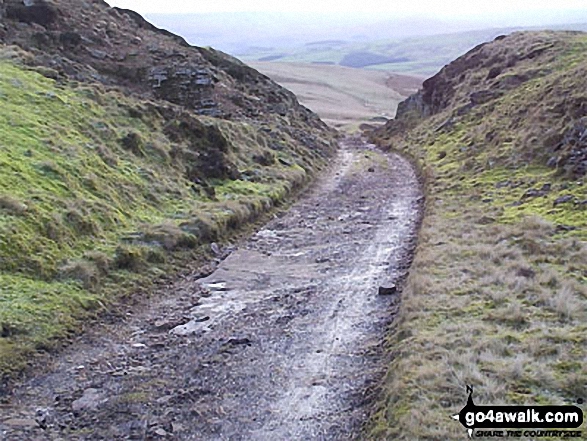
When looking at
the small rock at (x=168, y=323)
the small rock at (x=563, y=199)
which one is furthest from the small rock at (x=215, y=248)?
the small rock at (x=563, y=199)

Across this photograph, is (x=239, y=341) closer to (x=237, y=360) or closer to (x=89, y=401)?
(x=237, y=360)

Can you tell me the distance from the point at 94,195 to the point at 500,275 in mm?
13513

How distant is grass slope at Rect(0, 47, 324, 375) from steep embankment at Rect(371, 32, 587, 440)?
7.66 metres

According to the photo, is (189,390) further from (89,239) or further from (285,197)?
(285,197)

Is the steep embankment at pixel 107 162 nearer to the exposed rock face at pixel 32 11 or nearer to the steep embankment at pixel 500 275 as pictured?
the exposed rock face at pixel 32 11

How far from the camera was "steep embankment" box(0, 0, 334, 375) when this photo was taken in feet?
53.6

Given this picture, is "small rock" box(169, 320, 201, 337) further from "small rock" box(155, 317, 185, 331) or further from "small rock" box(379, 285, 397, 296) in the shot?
"small rock" box(379, 285, 397, 296)

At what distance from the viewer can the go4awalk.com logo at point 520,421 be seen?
31.0 ft

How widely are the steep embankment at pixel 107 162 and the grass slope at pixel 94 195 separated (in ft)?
0.19

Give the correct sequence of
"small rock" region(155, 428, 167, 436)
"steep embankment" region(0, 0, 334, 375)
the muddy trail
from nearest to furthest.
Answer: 1. "small rock" region(155, 428, 167, 436)
2. the muddy trail
3. "steep embankment" region(0, 0, 334, 375)

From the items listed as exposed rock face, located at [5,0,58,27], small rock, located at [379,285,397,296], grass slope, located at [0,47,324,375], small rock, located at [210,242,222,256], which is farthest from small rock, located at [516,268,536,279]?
exposed rock face, located at [5,0,58,27]

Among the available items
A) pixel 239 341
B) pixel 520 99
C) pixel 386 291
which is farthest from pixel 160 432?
pixel 520 99

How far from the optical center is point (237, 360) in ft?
44.9

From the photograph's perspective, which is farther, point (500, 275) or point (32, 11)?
point (32, 11)
